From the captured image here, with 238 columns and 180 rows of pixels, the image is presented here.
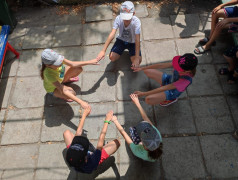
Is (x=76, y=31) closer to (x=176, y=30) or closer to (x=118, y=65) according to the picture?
(x=118, y=65)

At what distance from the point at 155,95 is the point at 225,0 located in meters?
3.02

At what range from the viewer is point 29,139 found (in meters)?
3.91

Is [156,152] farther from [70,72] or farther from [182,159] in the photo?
[70,72]

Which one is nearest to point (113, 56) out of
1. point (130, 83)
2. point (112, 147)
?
point (130, 83)

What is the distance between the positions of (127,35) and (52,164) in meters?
2.74

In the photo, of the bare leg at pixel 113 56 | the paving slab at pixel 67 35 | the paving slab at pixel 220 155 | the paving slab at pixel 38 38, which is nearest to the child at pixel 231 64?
the paving slab at pixel 220 155

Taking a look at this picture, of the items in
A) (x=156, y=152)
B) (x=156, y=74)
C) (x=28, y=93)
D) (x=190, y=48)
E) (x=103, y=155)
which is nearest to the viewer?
(x=156, y=152)

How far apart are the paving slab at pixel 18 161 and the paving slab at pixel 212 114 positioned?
299cm

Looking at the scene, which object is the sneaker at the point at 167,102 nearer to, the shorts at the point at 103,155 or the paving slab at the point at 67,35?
the shorts at the point at 103,155

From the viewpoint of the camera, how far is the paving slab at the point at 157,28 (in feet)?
16.6

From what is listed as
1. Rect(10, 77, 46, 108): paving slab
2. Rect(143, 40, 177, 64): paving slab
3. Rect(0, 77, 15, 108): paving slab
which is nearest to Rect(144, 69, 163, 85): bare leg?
Rect(143, 40, 177, 64): paving slab

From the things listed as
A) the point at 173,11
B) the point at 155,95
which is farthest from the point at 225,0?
the point at 155,95

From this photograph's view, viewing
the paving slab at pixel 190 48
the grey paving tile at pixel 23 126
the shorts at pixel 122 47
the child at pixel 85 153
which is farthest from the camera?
the paving slab at pixel 190 48

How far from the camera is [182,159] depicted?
3.60 metres
